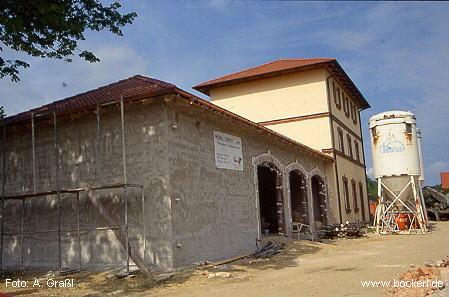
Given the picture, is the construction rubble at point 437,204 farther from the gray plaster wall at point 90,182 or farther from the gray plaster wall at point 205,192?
the gray plaster wall at point 90,182

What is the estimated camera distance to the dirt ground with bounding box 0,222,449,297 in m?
8.29

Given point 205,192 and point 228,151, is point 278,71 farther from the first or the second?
point 205,192

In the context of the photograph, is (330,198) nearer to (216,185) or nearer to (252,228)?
(252,228)

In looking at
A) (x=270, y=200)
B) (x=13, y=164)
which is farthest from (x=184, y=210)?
(x=270, y=200)

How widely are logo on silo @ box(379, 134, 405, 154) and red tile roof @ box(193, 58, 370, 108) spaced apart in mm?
4589

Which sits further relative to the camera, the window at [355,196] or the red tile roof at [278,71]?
the window at [355,196]

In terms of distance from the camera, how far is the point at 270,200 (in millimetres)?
22812

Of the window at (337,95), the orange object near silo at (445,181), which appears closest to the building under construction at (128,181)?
the window at (337,95)

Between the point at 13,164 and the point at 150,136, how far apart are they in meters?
5.12

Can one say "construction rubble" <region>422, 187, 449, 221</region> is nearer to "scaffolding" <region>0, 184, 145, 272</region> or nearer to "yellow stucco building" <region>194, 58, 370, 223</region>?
"yellow stucco building" <region>194, 58, 370, 223</region>

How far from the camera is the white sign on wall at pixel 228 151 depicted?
1311cm

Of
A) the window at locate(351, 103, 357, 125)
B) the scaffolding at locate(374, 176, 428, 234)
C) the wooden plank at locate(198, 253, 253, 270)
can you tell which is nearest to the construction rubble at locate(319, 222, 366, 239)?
the scaffolding at locate(374, 176, 428, 234)

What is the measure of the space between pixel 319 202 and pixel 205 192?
1170 centimetres

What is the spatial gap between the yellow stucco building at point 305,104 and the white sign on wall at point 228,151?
9880 millimetres
